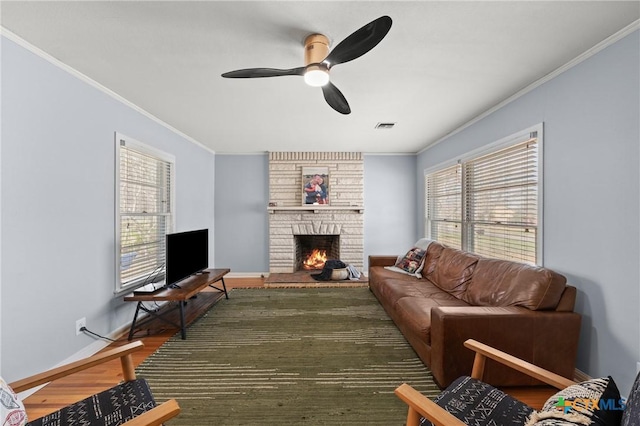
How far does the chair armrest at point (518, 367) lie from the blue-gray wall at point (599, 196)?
0.93m

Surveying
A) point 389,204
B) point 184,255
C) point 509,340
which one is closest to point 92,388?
point 184,255

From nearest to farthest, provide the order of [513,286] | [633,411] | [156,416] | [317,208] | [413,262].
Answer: [633,411]
[156,416]
[513,286]
[413,262]
[317,208]

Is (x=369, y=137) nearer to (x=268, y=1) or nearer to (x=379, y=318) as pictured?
(x=379, y=318)

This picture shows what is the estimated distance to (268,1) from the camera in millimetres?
1519

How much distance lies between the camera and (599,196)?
1.93 metres

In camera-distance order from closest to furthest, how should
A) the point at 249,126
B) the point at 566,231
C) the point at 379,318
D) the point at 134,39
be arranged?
1. the point at 134,39
2. the point at 566,231
3. the point at 379,318
4. the point at 249,126

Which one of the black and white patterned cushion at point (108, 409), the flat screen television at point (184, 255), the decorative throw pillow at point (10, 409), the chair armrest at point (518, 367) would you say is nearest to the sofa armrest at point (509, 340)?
the chair armrest at point (518, 367)

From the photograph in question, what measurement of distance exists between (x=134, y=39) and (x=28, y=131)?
3.33ft

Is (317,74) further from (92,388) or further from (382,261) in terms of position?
(382,261)

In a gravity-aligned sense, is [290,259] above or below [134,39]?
below

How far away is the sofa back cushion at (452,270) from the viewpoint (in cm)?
291

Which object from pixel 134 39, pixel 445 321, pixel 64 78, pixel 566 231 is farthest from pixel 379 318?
pixel 64 78

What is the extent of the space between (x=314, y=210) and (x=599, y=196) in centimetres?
404
